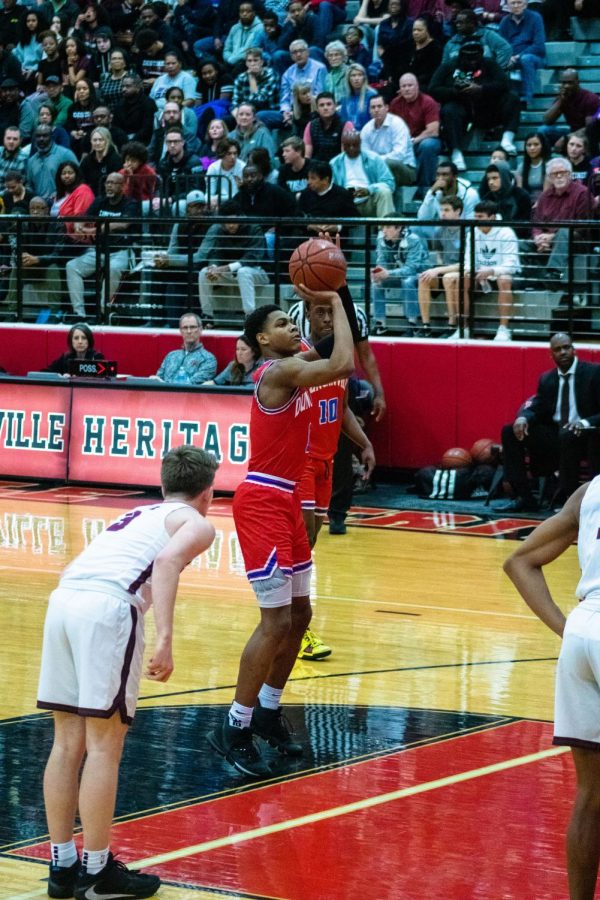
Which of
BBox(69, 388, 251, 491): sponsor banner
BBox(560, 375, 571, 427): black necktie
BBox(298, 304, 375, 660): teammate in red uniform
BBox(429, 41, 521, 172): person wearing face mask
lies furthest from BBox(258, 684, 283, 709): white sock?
BBox(429, 41, 521, 172): person wearing face mask

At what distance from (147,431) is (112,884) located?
10.6 metres

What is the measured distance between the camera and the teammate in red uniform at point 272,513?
6.72 meters

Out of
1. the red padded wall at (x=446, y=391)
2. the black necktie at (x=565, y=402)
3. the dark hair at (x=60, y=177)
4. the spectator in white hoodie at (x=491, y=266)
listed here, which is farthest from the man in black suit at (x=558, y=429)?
the dark hair at (x=60, y=177)

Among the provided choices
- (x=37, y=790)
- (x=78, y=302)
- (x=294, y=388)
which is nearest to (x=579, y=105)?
(x=78, y=302)

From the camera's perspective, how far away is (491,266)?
50.9 feet

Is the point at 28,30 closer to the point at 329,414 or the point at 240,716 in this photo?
the point at 329,414

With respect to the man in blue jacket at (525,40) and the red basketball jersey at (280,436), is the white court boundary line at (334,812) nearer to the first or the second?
the red basketball jersey at (280,436)

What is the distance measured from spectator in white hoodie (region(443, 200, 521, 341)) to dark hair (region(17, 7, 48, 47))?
33.4 feet

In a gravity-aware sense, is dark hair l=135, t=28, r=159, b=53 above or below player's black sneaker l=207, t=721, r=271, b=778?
above

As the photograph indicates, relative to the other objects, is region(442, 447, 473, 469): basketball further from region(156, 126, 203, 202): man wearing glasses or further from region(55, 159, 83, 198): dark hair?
region(55, 159, 83, 198): dark hair

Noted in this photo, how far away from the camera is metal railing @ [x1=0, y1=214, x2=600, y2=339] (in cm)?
1536

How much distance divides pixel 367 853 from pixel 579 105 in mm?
12943

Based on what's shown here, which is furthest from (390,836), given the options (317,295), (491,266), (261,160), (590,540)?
(261,160)

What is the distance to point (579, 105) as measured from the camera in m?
17.0
